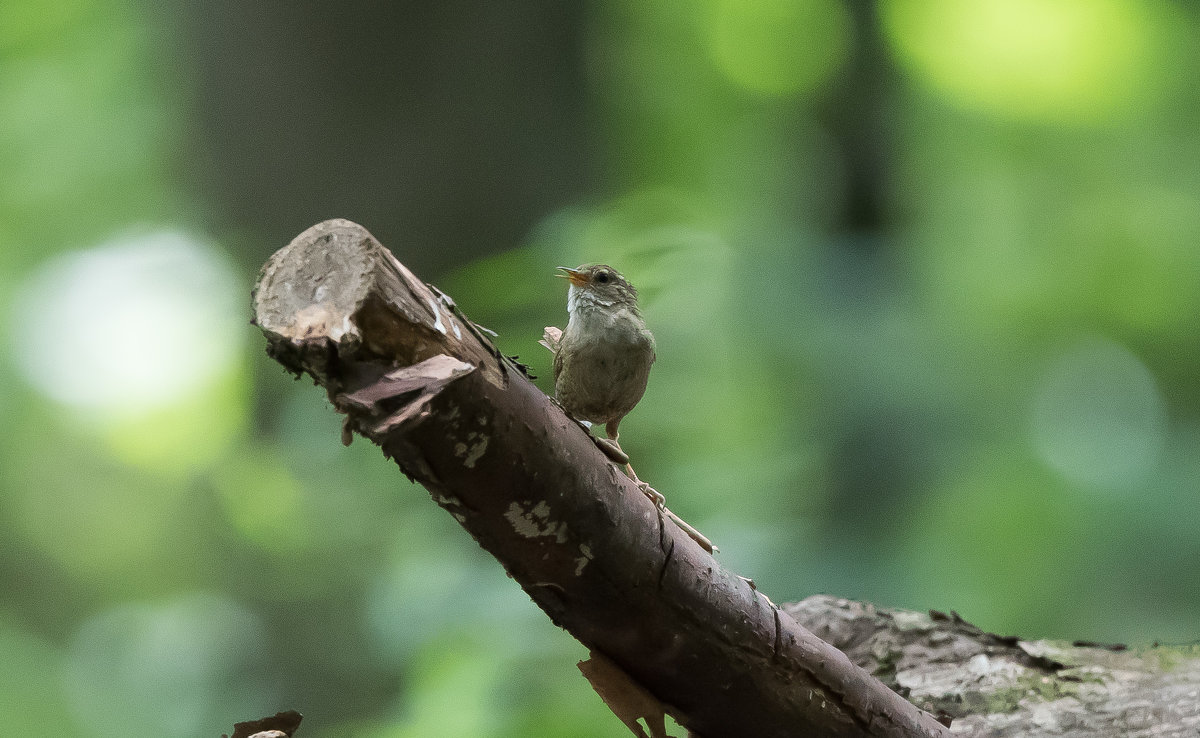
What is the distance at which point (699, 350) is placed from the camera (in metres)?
4.14

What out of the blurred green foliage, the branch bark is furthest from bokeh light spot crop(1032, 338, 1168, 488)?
the branch bark

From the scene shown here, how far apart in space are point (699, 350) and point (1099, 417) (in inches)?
69.8

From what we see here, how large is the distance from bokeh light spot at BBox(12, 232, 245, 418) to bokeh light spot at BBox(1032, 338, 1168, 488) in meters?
3.67

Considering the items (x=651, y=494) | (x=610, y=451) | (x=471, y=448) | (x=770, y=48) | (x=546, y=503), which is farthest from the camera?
(x=770, y=48)

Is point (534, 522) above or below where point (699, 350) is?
below

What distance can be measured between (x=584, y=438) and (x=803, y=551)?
114 inches

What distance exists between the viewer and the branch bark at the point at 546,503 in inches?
43.5

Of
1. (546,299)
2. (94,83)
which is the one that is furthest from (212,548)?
(94,83)

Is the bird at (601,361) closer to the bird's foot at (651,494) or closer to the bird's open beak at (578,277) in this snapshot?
the bird's open beak at (578,277)

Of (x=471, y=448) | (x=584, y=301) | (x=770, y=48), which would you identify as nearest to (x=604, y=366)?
(x=584, y=301)

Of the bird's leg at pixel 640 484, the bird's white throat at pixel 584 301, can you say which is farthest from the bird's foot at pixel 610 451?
the bird's white throat at pixel 584 301

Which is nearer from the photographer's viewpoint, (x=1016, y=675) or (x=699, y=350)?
(x=1016, y=675)

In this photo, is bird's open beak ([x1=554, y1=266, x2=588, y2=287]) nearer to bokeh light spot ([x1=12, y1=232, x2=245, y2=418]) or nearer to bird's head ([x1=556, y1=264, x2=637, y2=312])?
bird's head ([x1=556, y1=264, x2=637, y2=312])

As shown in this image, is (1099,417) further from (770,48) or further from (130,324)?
(130,324)
